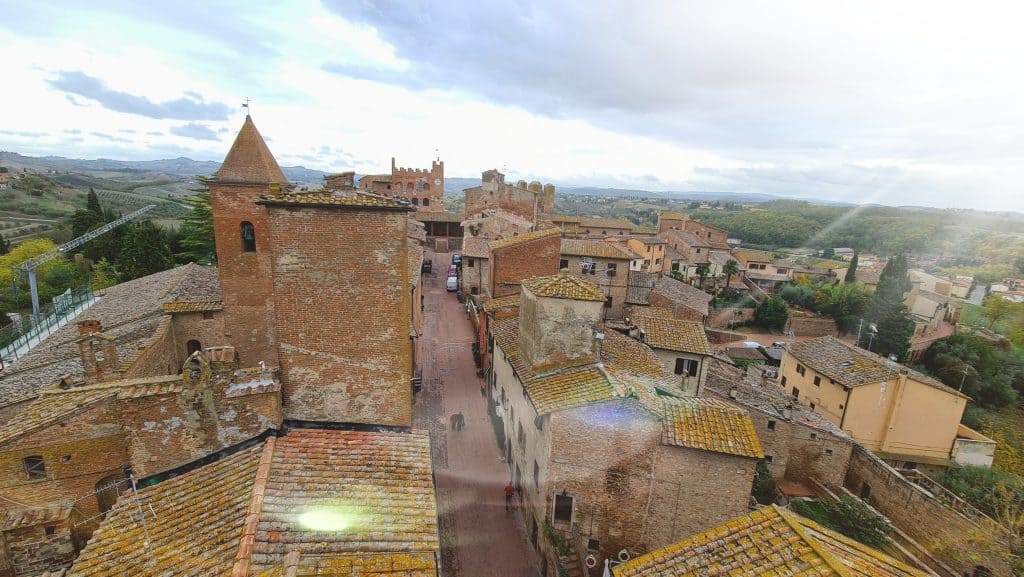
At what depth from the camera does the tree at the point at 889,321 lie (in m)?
40.5

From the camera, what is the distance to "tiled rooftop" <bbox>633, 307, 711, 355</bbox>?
1919 cm

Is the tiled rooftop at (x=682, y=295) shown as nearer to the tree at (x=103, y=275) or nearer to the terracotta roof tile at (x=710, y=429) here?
the terracotta roof tile at (x=710, y=429)

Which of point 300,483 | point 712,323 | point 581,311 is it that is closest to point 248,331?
point 300,483

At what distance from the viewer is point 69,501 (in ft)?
32.7

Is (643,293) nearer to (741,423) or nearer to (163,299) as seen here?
(741,423)

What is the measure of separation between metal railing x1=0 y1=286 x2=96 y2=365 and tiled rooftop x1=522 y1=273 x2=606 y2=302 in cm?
2272

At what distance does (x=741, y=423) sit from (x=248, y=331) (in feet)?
54.8

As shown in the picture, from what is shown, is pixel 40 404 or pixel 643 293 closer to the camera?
pixel 40 404

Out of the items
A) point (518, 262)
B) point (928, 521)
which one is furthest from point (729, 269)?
point (928, 521)

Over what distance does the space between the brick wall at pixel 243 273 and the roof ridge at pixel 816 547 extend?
15.0 m

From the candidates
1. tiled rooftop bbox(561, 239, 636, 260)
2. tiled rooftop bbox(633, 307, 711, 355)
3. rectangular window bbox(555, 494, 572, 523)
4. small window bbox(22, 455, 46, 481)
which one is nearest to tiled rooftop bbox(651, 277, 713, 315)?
tiled rooftop bbox(561, 239, 636, 260)

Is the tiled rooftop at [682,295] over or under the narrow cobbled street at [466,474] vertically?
over

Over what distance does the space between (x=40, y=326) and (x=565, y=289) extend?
1093 inches

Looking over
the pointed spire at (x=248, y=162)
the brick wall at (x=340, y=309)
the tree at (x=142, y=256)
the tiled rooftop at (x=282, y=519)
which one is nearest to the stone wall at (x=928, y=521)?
the tiled rooftop at (x=282, y=519)
